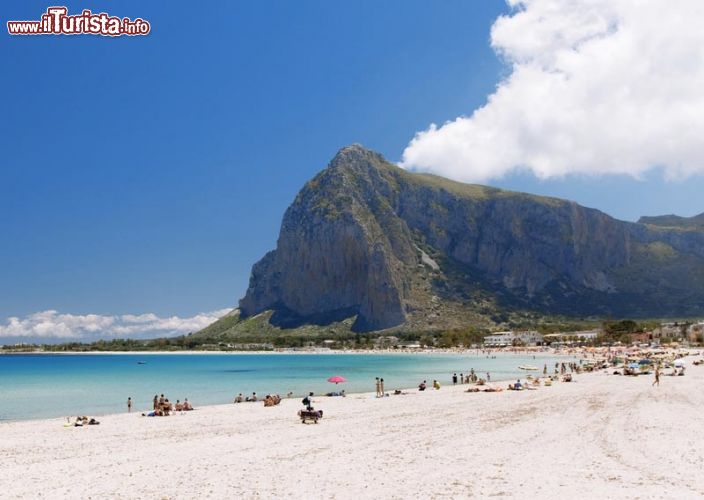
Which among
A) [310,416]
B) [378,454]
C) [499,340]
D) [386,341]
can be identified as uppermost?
[378,454]

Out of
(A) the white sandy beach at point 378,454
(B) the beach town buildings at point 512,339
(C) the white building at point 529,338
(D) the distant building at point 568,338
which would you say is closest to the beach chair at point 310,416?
(A) the white sandy beach at point 378,454

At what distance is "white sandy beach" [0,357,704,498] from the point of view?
13832 millimetres

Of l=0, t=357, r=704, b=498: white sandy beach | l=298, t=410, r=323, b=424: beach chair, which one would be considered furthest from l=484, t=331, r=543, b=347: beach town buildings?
l=298, t=410, r=323, b=424: beach chair

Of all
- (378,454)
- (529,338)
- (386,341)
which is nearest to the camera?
(378,454)

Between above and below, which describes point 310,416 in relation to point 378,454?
below

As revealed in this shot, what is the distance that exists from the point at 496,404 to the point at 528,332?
144 metres

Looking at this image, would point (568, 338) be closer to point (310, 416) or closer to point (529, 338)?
point (529, 338)

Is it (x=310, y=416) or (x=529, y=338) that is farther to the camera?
(x=529, y=338)

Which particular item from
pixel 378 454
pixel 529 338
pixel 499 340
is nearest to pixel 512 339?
pixel 499 340

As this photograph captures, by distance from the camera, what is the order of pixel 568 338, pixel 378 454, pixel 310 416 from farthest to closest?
pixel 568 338, pixel 310 416, pixel 378 454

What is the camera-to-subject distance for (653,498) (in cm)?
1217

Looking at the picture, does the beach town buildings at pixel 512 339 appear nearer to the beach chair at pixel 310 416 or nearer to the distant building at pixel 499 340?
the distant building at pixel 499 340

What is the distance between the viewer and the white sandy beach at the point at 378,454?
1383 centimetres

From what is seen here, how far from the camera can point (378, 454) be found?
1825cm
